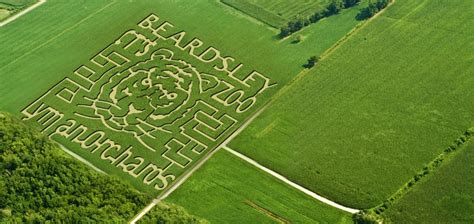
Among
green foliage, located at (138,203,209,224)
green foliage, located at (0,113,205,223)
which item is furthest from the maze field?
green foliage, located at (138,203,209,224)

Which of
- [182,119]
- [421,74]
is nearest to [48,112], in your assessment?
[182,119]

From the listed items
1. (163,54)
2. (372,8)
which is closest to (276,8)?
(372,8)

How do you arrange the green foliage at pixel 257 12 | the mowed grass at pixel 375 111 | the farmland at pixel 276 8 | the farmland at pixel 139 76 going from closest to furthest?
1. the mowed grass at pixel 375 111
2. the farmland at pixel 139 76
3. the green foliage at pixel 257 12
4. the farmland at pixel 276 8

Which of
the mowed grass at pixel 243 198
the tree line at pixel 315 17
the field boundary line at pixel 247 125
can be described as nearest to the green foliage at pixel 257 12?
the field boundary line at pixel 247 125

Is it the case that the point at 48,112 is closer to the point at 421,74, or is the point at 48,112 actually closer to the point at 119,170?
the point at 119,170

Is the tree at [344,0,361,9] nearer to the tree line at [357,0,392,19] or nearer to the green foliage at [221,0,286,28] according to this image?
the tree line at [357,0,392,19]

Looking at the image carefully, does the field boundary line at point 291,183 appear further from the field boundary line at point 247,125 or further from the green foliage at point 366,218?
the green foliage at point 366,218

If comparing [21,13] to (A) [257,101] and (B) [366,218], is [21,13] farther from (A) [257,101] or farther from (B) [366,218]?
(B) [366,218]
